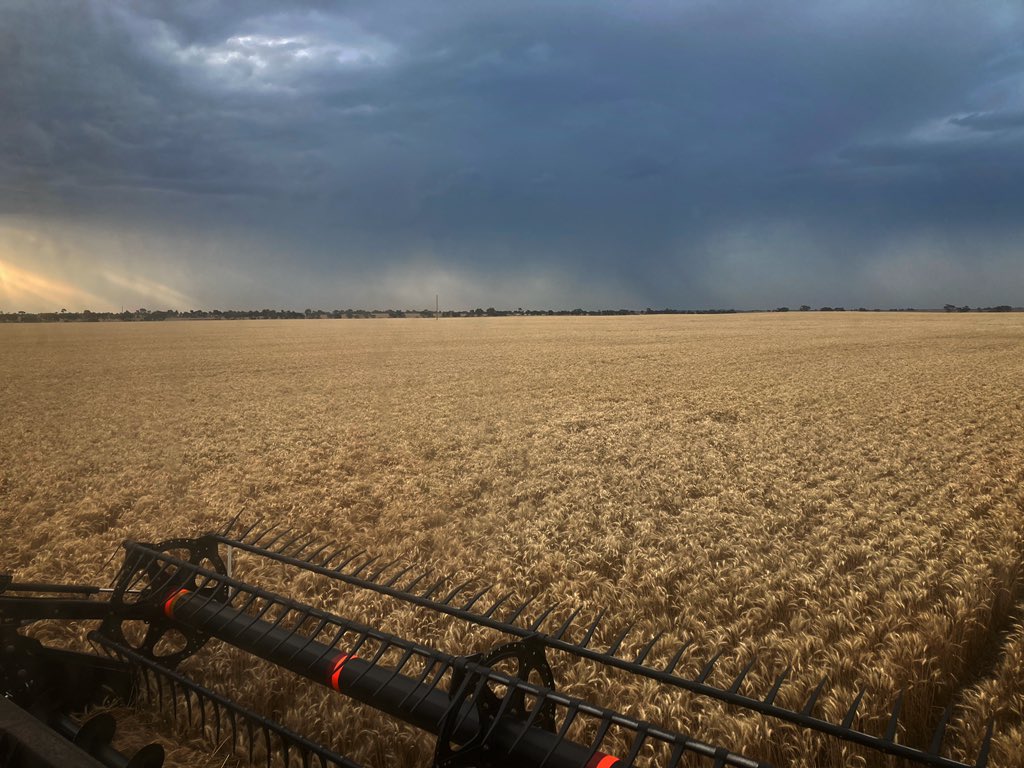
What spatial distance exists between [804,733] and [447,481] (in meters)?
5.71

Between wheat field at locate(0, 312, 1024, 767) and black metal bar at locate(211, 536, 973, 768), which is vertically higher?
black metal bar at locate(211, 536, 973, 768)

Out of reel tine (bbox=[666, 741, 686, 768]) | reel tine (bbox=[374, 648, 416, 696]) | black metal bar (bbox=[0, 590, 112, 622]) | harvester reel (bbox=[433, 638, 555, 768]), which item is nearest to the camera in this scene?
reel tine (bbox=[666, 741, 686, 768])

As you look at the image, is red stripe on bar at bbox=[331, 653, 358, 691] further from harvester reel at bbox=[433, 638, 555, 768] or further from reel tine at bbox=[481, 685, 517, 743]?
reel tine at bbox=[481, 685, 517, 743]

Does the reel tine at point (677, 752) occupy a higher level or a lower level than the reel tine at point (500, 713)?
higher

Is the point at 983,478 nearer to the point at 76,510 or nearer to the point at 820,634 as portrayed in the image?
the point at 820,634

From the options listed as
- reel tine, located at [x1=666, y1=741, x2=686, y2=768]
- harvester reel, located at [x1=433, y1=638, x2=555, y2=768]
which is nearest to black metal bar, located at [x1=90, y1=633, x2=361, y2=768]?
harvester reel, located at [x1=433, y1=638, x2=555, y2=768]

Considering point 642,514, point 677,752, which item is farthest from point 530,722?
point 642,514

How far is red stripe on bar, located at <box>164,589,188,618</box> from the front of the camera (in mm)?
3184

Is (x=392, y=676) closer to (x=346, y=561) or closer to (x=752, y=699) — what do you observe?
(x=752, y=699)

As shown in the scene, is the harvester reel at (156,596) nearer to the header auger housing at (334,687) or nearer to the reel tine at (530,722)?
the header auger housing at (334,687)

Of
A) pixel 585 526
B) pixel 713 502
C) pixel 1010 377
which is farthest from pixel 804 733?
pixel 1010 377

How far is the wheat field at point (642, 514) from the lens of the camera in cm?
Answer: 343

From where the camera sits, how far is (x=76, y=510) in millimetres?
6945

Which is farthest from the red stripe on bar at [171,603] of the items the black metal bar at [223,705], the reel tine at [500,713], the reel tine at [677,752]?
the reel tine at [677,752]
